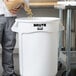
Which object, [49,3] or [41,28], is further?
[49,3]

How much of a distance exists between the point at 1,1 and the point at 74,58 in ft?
3.59

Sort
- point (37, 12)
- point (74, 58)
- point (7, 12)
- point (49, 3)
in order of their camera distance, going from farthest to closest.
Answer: point (37, 12)
point (49, 3)
point (74, 58)
point (7, 12)

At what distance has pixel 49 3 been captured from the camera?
3318 mm

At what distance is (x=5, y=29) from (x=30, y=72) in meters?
0.58

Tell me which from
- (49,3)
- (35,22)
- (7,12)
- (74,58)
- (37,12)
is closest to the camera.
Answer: (35,22)

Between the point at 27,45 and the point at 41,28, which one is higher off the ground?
the point at 41,28

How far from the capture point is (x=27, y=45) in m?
2.38

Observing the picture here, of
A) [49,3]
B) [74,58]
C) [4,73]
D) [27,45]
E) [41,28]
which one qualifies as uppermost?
[49,3]

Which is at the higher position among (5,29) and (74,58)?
(5,29)

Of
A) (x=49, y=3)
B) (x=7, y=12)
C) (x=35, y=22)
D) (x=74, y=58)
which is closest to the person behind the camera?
(x=35, y=22)

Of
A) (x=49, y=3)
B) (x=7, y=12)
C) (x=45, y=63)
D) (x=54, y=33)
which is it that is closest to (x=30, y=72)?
(x=45, y=63)

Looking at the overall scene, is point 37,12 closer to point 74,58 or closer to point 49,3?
point 49,3

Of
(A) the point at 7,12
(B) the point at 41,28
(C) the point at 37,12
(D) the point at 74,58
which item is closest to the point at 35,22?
(B) the point at 41,28

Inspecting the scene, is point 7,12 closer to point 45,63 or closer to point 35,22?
point 35,22
